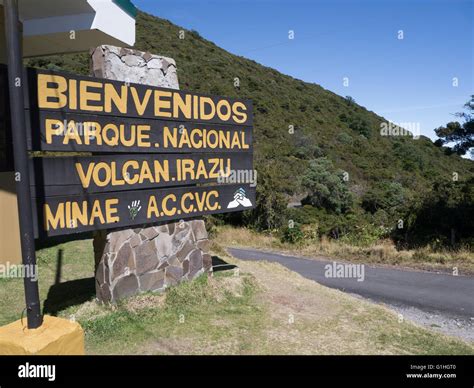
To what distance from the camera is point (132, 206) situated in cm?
713

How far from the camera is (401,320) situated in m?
7.78

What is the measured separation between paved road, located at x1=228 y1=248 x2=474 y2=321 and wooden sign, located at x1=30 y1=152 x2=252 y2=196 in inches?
209

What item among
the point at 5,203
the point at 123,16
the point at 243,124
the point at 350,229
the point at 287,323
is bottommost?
the point at 350,229

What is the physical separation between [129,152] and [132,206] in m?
0.88

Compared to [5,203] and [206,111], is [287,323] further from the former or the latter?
[5,203]

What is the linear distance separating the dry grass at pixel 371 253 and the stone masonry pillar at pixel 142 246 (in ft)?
31.7

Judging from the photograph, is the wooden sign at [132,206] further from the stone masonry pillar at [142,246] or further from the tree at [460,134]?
the tree at [460,134]

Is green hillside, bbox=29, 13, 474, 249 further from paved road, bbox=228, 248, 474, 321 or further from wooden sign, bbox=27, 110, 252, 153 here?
wooden sign, bbox=27, 110, 252, 153

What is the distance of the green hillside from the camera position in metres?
28.0

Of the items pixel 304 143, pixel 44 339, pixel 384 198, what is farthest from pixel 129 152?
pixel 304 143

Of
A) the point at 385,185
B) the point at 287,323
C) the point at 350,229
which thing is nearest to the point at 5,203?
the point at 287,323
